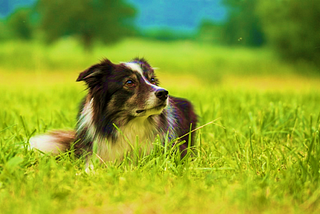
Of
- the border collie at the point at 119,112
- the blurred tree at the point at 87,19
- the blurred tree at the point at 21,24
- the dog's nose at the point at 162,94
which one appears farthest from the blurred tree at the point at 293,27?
the blurred tree at the point at 21,24

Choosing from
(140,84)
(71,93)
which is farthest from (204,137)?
(71,93)

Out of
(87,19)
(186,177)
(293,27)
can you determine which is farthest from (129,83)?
(87,19)

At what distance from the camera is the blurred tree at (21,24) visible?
42.0ft

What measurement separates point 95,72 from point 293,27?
347 inches

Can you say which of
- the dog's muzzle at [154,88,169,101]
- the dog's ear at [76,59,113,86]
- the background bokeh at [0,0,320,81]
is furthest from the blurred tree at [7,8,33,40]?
the dog's muzzle at [154,88,169,101]

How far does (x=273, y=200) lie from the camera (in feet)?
7.27

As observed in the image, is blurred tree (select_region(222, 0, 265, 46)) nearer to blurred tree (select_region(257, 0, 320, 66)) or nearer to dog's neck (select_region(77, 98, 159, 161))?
blurred tree (select_region(257, 0, 320, 66))

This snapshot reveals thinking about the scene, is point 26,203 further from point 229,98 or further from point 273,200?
point 229,98

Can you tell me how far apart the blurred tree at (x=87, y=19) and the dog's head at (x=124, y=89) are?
1096cm

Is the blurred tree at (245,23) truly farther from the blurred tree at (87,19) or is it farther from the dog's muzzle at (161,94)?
the dog's muzzle at (161,94)

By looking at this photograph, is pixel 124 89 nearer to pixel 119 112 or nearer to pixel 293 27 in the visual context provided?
pixel 119 112

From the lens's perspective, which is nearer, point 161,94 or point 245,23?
point 161,94

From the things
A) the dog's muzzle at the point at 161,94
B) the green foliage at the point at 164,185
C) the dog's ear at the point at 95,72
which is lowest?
the green foliage at the point at 164,185

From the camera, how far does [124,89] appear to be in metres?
3.09
